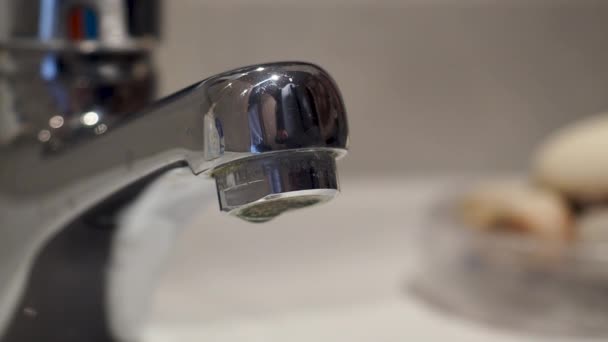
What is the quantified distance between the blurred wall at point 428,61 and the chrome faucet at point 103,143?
18 centimetres

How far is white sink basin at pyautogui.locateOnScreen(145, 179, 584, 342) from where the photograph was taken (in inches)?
16.0

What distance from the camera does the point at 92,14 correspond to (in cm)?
27

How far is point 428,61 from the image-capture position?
55cm

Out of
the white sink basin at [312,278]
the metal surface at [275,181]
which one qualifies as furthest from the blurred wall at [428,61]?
the metal surface at [275,181]

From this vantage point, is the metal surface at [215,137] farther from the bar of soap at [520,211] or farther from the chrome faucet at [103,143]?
the bar of soap at [520,211]

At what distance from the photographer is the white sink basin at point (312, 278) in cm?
41

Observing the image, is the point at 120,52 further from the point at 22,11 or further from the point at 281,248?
the point at 281,248

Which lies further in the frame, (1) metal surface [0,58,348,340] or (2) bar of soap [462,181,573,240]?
(2) bar of soap [462,181,573,240]

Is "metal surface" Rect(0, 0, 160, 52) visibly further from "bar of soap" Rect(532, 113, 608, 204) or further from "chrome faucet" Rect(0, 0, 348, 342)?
"bar of soap" Rect(532, 113, 608, 204)

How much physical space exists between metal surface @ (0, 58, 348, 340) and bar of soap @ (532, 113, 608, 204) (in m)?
0.29

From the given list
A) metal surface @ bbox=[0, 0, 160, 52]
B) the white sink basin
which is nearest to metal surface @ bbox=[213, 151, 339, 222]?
metal surface @ bbox=[0, 0, 160, 52]

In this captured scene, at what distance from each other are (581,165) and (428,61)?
0.56ft

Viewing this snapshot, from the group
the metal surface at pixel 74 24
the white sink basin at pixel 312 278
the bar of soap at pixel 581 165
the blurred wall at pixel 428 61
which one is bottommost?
the white sink basin at pixel 312 278

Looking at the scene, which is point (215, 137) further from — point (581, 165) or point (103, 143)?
point (581, 165)
